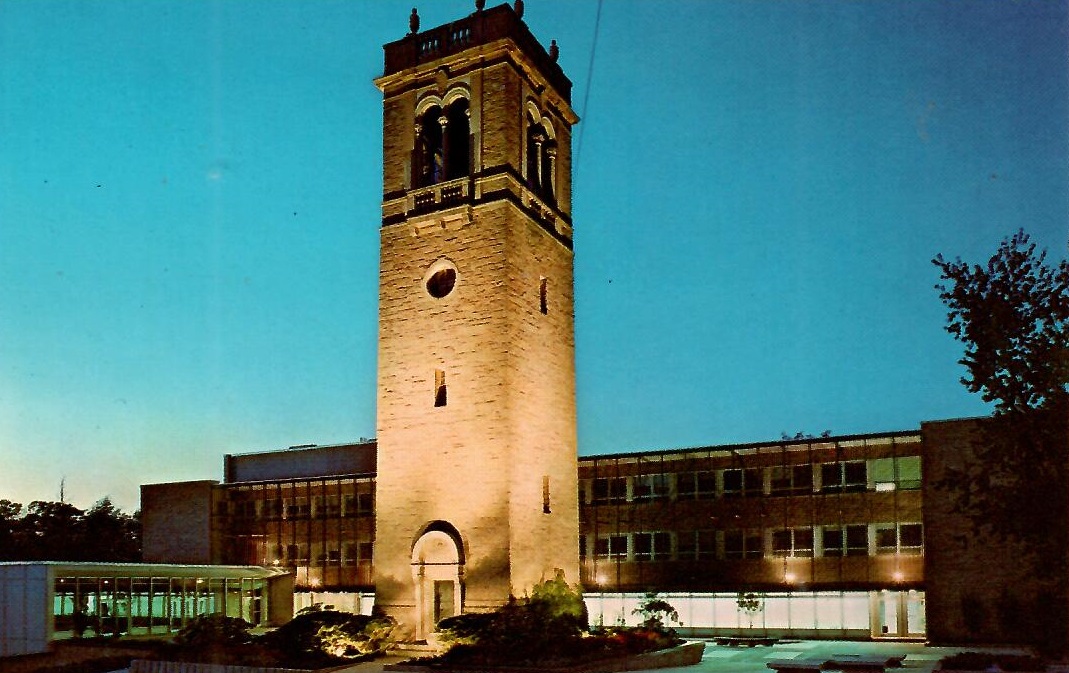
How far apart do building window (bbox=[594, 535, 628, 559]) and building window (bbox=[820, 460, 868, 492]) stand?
9062 mm

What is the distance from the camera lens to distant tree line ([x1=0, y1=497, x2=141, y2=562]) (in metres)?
68.8

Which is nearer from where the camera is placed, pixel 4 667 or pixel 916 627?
pixel 4 667

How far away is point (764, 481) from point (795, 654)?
36.8ft

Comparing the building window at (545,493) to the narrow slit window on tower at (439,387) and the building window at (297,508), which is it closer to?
the narrow slit window on tower at (439,387)

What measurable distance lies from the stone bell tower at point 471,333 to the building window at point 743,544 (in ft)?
39.0

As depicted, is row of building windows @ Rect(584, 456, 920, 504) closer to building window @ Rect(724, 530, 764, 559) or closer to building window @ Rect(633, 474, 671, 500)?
building window @ Rect(633, 474, 671, 500)

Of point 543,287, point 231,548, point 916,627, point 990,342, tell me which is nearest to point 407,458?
point 543,287

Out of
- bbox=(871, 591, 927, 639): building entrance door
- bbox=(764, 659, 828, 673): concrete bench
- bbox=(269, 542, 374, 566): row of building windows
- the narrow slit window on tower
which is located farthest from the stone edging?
bbox=(269, 542, 374, 566): row of building windows

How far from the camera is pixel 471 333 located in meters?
30.5

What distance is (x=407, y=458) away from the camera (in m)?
30.9

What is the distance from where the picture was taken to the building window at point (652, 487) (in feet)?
147

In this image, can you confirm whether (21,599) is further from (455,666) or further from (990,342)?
(990,342)

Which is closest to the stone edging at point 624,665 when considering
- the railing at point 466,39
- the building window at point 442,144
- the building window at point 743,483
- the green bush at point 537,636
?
the green bush at point 537,636

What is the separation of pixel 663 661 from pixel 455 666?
20.0 feet
